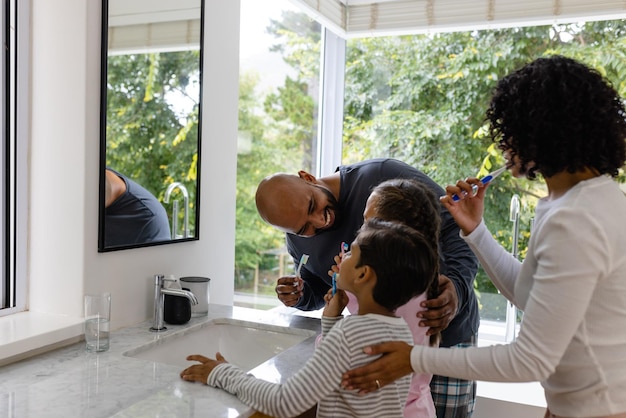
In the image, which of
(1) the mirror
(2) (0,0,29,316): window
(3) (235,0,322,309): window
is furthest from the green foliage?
(3) (235,0,322,309): window

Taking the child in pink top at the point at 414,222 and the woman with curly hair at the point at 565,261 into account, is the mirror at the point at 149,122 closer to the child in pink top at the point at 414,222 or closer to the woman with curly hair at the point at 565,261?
the child in pink top at the point at 414,222

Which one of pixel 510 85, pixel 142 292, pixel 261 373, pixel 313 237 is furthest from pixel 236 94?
pixel 510 85

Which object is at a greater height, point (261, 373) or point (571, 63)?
point (571, 63)

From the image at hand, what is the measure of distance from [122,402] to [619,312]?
3.23 ft

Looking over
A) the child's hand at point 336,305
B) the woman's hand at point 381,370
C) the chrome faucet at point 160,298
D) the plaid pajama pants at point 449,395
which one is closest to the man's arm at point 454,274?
the plaid pajama pants at point 449,395

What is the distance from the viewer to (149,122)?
1.79 metres

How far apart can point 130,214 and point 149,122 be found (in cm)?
30

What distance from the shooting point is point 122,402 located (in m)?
1.18

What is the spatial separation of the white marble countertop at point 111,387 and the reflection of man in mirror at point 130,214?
0.31 m

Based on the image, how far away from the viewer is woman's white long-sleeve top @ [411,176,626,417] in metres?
0.93

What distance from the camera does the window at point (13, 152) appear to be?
154 cm

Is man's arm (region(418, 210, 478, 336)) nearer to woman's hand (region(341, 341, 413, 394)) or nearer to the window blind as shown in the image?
woman's hand (region(341, 341, 413, 394))

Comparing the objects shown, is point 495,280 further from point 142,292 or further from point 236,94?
point 236,94

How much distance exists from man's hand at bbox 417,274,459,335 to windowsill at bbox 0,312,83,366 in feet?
3.06
